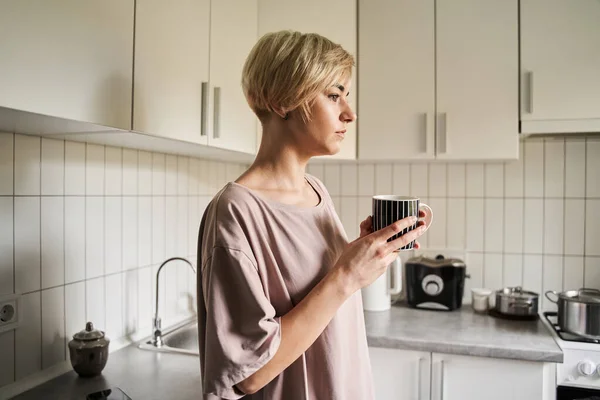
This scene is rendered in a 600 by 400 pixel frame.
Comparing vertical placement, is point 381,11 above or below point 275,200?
above

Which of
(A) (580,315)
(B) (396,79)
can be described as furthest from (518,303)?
(B) (396,79)

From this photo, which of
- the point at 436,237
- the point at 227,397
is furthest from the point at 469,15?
the point at 227,397

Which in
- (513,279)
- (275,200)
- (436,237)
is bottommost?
(513,279)

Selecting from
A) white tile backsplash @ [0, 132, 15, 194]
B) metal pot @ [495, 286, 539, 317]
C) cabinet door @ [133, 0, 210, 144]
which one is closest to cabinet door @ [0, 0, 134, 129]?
cabinet door @ [133, 0, 210, 144]

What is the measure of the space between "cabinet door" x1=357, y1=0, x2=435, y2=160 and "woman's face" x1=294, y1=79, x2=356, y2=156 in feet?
3.61

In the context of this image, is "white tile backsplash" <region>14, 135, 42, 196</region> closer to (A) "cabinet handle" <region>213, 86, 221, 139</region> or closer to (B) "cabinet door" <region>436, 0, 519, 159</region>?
(A) "cabinet handle" <region>213, 86, 221, 139</region>

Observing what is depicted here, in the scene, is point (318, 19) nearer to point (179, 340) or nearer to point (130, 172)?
point (130, 172)

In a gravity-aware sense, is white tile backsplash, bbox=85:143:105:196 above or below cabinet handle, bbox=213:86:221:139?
below

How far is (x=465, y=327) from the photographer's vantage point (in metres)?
1.88

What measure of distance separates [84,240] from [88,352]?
1.07ft

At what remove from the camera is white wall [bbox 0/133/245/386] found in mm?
1246

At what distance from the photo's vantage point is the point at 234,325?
0.79m

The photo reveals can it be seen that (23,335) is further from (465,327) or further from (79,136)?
(465,327)

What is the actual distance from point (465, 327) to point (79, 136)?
4.90 feet
